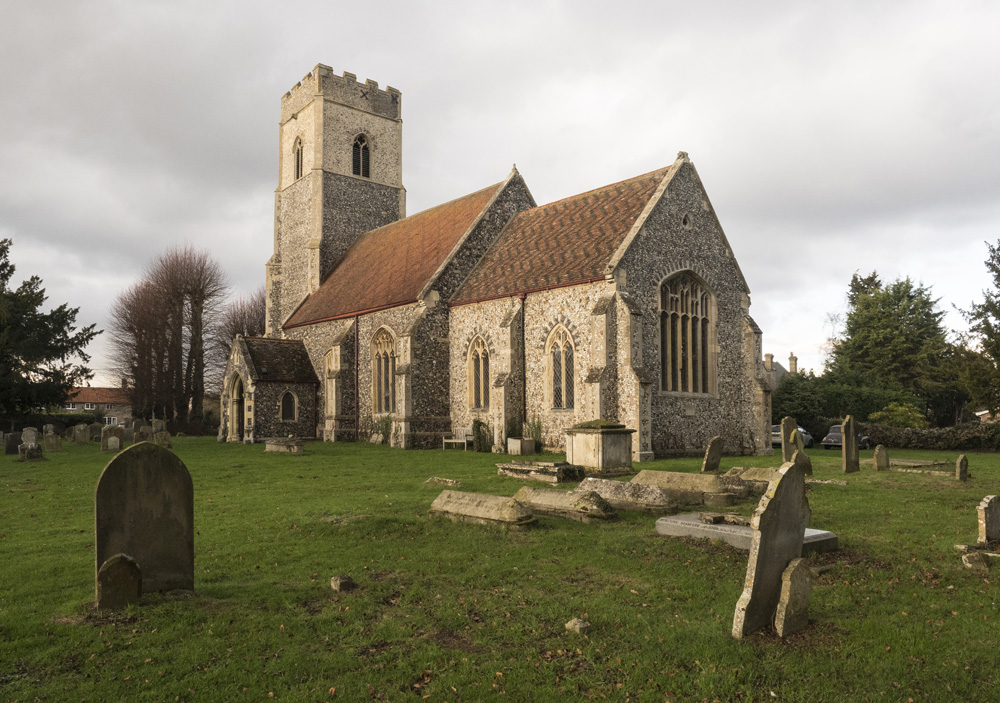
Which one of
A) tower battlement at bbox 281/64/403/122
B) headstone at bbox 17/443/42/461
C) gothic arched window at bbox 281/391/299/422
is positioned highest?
tower battlement at bbox 281/64/403/122

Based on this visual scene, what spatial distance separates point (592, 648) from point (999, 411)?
106ft

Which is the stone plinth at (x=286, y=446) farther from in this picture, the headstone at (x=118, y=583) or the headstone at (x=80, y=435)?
the headstone at (x=118, y=583)

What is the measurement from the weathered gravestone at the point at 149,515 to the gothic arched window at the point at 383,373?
19839 millimetres

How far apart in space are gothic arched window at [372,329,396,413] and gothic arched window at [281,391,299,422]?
13.9ft

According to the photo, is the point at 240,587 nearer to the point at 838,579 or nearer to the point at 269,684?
the point at 269,684

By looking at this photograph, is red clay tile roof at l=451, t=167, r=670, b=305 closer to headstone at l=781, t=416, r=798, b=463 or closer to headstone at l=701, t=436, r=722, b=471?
headstone at l=701, t=436, r=722, b=471

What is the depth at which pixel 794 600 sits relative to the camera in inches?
224

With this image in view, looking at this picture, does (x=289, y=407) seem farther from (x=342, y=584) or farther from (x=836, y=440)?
(x=342, y=584)

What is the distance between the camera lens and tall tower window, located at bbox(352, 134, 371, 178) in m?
36.2

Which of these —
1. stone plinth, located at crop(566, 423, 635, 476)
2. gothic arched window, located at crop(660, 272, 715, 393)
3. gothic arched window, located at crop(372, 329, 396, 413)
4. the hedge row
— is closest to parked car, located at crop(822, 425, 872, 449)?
the hedge row

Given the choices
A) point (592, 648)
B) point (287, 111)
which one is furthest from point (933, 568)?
point (287, 111)

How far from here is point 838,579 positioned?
277 inches

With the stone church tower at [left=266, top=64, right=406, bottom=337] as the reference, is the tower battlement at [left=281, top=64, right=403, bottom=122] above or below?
above

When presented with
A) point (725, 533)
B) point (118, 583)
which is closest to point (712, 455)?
point (725, 533)
